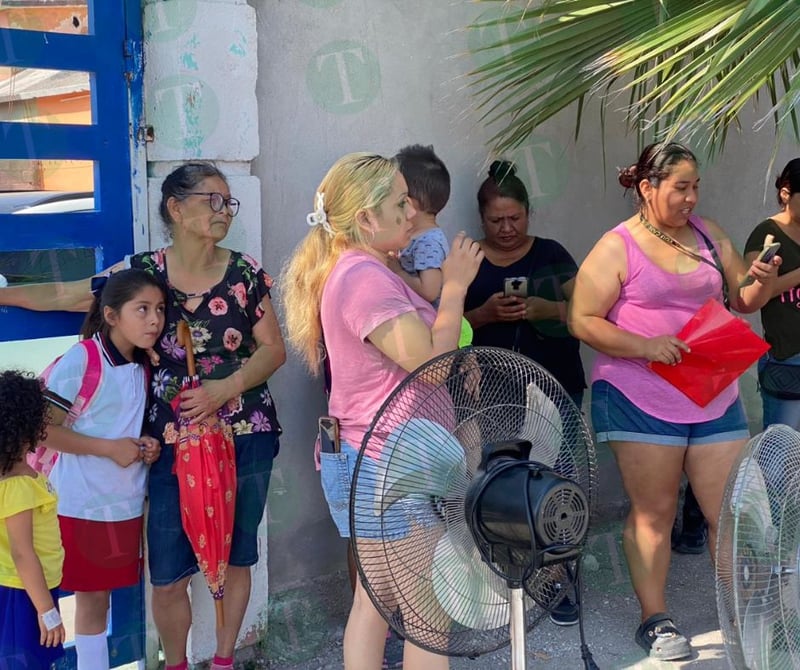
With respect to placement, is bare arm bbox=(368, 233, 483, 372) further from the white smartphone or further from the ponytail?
the white smartphone

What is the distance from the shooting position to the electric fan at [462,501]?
6.84 feet

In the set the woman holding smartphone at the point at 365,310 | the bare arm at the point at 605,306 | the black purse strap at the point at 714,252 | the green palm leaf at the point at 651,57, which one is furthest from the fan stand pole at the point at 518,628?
the black purse strap at the point at 714,252

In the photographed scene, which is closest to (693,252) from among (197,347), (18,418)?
(197,347)

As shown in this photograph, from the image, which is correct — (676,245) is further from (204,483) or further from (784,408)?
(204,483)

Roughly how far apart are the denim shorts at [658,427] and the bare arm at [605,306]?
0.21 meters

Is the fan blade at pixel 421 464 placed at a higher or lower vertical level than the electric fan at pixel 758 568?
higher

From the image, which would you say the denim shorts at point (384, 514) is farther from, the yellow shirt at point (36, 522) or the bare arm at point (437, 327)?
the yellow shirt at point (36, 522)

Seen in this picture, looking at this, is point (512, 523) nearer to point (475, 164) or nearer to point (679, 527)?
point (475, 164)

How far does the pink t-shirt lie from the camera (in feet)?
8.79

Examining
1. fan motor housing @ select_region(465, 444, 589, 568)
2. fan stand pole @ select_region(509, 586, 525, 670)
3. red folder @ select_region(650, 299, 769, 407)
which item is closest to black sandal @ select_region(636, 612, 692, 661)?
red folder @ select_region(650, 299, 769, 407)

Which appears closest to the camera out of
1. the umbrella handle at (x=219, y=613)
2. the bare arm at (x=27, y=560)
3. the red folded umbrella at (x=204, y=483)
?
the bare arm at (x=27, y=560)

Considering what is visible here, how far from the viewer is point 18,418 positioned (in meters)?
2.75

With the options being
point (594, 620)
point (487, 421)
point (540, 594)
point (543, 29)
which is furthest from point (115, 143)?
point (594, 620)

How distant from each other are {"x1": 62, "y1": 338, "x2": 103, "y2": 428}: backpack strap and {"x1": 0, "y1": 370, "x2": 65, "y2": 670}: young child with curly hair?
0.25 meters
